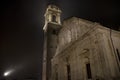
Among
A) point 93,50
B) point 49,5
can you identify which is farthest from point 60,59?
point 49,5

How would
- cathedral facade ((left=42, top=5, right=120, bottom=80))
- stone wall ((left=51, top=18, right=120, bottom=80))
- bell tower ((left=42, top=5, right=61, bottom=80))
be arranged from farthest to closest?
bell tower ((left=42, top=5, right=61, bottom=80)), cathedral facade ((left=42, top=5, right=120, bottom=80)), stone wall ((left=51, top=18, right=120, bottom=80))

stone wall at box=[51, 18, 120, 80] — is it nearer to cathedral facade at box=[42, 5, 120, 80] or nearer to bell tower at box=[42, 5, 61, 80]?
cathedral facade at box=[42, 5, 120, 80]

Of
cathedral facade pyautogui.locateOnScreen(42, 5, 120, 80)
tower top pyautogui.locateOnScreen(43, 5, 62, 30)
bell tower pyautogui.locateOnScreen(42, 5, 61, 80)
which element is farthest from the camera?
tower top pyautogui.locateOnScreen(43, 5, 62, 30)

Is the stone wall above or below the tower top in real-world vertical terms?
below

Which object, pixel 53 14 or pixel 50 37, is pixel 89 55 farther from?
pixel 53 14

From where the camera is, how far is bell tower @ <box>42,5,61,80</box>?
23.8 m

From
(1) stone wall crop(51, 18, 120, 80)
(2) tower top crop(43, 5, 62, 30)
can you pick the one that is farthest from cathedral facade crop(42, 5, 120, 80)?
(2) tower top crop(43, 5, 62, 30)

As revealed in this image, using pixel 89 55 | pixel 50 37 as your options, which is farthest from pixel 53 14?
pixel 89 55

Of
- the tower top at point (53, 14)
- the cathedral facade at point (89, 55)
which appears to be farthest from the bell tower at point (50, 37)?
the cathedral facade at point (89, 55)

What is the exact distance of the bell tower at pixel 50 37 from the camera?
936 inches

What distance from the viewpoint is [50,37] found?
26.3m

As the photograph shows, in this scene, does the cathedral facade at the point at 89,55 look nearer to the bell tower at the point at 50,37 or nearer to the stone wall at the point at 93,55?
the stone wall at the point at 93,55

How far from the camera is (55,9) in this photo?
31.2 metres

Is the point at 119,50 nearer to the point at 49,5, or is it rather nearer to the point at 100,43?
the point at 100,43
